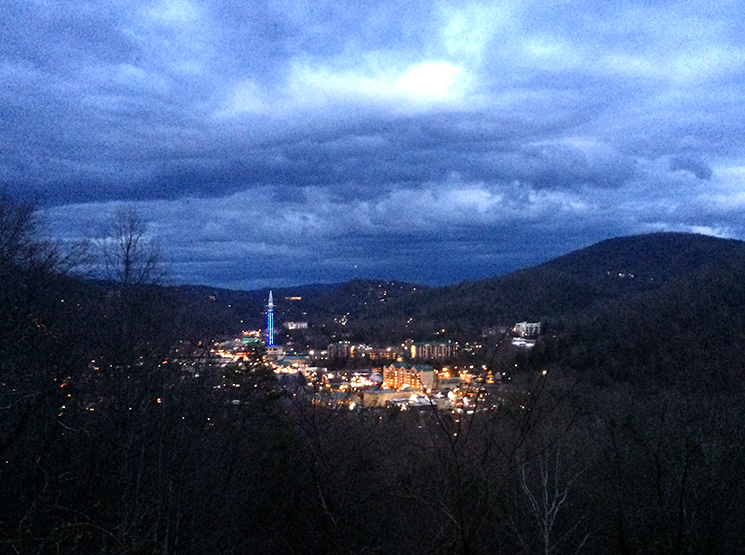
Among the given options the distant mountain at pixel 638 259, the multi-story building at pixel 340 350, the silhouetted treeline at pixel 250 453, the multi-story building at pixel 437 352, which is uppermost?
the distant mountain at pixel 638 259

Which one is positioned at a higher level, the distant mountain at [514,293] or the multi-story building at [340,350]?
the distant mountain at [514,293]

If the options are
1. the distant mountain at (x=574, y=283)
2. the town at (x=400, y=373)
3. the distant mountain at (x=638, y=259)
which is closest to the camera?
the town at (x=400, y=373)

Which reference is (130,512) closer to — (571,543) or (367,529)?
(367,529)

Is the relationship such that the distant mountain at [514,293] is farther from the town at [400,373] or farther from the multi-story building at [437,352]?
the multi-story building at [437,352]

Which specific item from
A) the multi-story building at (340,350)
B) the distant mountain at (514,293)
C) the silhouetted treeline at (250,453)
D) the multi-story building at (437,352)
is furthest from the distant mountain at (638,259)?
the silhouetted treeline at (250,453)

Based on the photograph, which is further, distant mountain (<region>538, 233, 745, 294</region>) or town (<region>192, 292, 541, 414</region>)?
distant mountain (<region>538, 233, 745, 294</region>)

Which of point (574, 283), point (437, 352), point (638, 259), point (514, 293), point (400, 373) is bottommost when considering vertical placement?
point (400, 373)

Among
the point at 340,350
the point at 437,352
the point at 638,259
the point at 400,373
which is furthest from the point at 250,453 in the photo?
the point at 638,259

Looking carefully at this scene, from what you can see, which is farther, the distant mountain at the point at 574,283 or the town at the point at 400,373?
the distant mountain at the point at 574,283

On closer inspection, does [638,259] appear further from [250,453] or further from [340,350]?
[250,453]

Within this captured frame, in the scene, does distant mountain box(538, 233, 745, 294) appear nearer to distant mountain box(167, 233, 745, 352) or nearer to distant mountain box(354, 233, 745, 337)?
distant mountain box(354, 233, 745, 337)

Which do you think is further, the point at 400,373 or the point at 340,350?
the point at 340,350

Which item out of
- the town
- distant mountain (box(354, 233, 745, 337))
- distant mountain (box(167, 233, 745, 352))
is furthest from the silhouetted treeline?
distant mountain (box(354, 233, 745, 337))
